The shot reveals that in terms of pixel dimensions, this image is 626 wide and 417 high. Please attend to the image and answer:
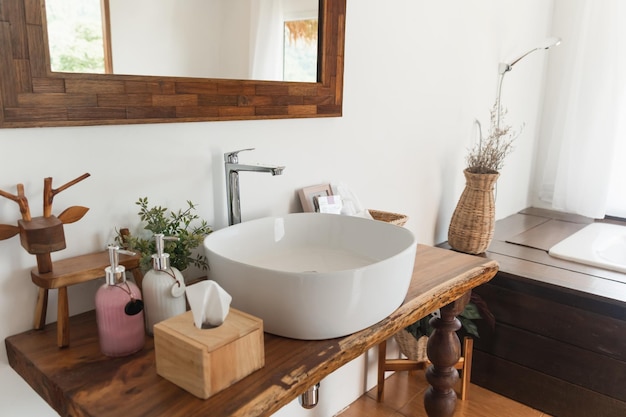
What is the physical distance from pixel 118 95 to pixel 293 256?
1.87 ft

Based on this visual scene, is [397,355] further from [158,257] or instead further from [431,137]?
[158,257]

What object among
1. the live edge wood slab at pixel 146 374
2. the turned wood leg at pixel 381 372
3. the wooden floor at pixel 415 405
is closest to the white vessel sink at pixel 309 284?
the live edge wood slab at pixel 146 374

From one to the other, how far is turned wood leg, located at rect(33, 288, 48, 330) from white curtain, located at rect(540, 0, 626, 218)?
8.70 feet

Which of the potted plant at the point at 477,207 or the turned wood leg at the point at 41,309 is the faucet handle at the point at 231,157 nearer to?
the turned wood leg at the point at 41,309

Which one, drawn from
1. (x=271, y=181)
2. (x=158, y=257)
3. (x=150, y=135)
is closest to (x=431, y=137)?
(x=271, y=181)

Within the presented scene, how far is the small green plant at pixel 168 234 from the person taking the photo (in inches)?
41.5

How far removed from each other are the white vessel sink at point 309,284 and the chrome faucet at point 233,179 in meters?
0.04

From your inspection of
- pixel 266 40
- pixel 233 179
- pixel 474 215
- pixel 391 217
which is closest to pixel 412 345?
pixel 474 215

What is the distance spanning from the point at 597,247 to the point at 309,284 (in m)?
1.88

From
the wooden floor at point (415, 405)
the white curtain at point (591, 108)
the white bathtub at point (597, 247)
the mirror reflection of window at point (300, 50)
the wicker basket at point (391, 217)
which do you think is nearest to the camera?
the mirror reflection of window at point (300, 50)

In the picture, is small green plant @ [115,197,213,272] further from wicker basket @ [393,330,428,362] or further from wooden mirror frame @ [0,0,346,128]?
wicker basket @ [393,330,428,362]

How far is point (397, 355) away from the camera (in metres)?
2.19

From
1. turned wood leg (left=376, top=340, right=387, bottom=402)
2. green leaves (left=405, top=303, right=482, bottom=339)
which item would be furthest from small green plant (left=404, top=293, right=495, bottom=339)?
turned wood leg (left=376, top=340, right=387, bottom=402)

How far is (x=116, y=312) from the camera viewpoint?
90cm
